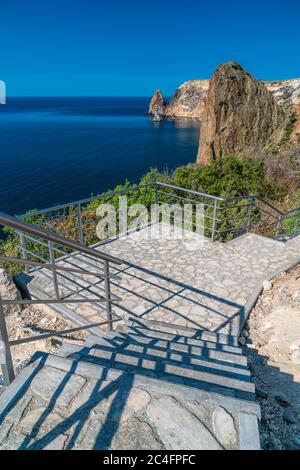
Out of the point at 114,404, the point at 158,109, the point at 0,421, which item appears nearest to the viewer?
the point at 0,421

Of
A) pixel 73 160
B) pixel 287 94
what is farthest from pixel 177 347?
pixel 287 94

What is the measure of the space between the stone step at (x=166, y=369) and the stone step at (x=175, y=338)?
0.93m

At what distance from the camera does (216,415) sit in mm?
1910

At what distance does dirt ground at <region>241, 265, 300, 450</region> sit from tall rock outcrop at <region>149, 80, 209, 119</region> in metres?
99.2

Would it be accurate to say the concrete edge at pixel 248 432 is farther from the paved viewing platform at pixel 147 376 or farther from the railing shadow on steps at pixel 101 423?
the railing shadow on steps at pixel 101 423

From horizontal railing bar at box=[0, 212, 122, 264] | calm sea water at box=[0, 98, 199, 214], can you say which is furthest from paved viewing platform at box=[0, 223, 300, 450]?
calm sea water at box=[0, 98, 199, 214]

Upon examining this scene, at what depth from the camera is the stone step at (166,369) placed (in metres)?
2.36

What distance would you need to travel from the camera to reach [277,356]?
12.8ft

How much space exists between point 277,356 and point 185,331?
4.03ft

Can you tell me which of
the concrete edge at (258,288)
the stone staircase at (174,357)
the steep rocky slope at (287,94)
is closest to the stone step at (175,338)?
the stone staircase at (174,357)

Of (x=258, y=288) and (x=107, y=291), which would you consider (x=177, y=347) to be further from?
(x=258, y=288)
